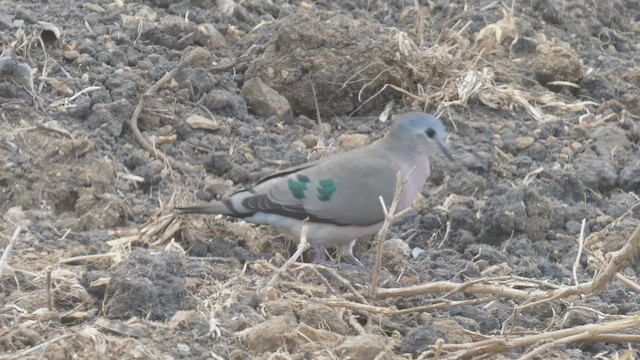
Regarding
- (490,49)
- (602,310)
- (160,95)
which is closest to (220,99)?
(160,95)

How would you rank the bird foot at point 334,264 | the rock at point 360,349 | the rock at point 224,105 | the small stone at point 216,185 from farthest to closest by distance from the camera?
1. the rock at point 224,105
2. the small stone at point 216,185
3. the bird foot at point 334,264
4. the rock at point 360,349

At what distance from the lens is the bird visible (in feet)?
19.5

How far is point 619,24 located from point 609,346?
4.69m

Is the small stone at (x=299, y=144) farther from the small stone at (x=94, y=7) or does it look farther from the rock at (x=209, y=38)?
the small stone at (x=94, y=7)

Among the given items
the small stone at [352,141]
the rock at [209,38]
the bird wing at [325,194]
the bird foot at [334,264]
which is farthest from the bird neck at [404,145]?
the rock at [209,38]

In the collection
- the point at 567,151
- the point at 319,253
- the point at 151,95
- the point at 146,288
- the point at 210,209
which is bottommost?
the point at 567,151

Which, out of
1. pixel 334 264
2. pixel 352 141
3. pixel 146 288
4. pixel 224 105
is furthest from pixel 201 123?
pixel 146 288

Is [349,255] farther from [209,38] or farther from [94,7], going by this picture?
[94,7]

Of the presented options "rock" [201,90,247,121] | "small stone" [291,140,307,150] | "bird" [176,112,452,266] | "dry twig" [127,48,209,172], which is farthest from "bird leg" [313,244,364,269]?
"rock" [201,90,247,121]

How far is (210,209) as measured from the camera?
5.87 meters

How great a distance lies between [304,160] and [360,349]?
8.67 ft

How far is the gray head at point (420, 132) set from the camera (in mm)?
6305

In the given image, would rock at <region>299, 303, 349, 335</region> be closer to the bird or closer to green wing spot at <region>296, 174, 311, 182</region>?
the bird

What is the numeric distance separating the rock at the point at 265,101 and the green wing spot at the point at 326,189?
145 cm
